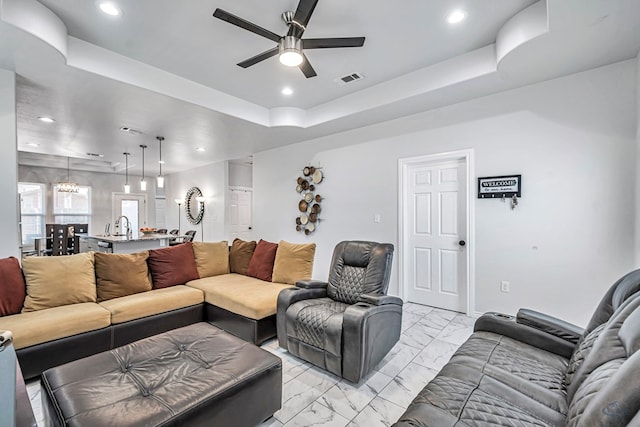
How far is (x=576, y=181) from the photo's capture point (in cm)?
298

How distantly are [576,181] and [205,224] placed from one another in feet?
25.6

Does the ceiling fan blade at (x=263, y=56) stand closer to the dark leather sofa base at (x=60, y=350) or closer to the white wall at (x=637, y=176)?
the dark leather sofa base at (x=60, y=350)

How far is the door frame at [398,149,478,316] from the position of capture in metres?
3.59

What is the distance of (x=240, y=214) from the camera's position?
7918mm

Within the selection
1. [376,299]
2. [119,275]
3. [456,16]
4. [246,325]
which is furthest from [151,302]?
[456,16]

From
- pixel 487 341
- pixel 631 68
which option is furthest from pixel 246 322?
pixel 631 68

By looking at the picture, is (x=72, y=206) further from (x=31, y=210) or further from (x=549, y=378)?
(x=549, y=378)

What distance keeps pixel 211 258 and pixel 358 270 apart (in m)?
2.09

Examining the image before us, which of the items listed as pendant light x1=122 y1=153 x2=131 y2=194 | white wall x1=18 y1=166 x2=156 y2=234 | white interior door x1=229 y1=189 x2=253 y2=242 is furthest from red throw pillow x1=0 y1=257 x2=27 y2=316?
white wall x1=18 y1=166 x2=156 y2=234

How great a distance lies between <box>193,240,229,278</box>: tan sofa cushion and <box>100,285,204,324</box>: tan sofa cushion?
44cm

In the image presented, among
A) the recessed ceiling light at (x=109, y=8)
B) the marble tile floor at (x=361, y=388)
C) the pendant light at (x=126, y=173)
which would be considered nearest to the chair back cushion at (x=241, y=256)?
the marble tile floor at (x=361, y=388)

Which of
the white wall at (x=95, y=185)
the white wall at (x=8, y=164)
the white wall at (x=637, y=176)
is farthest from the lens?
the white wall at (x=95, y=185)

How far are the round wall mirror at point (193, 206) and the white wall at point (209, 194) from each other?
143 millimetres

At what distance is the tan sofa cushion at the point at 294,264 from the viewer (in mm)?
3330
